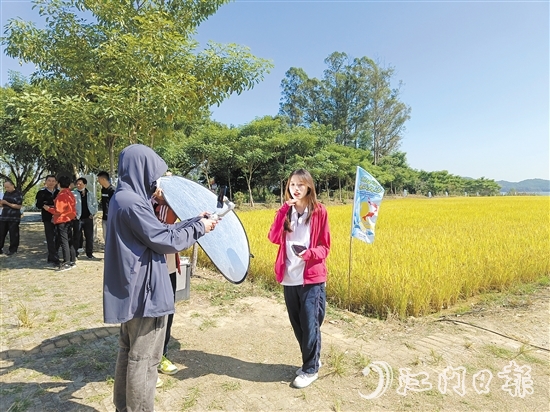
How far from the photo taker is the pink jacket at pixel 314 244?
2.39 metres

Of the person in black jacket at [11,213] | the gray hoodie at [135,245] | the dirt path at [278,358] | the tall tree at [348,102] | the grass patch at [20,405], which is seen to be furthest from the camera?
the tall tree at [348,102]

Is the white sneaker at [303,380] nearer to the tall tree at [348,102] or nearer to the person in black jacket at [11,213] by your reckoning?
the person in black jacket at [11,213]

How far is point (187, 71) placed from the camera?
21.6 feet

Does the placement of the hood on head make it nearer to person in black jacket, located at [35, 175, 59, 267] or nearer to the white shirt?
the white shirt

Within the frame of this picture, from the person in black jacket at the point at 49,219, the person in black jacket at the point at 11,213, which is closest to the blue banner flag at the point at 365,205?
the person in black jacket at the point at 49,219

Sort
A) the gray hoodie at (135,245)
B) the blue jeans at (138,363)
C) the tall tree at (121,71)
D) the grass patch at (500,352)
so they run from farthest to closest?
the tall tree at (121,71), the grass patch at (500,352), the blue jeans at (138,363), the gray hoodie at (135,245)

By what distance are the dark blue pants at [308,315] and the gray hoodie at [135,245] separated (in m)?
0.98

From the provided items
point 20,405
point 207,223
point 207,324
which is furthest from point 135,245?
point 207,324

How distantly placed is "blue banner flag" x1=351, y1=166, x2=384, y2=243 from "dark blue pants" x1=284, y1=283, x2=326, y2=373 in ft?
6.47

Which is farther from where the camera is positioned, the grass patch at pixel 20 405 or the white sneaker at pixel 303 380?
the white sneaker at pixel 303 380

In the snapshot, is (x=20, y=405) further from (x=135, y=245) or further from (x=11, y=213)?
(x=11, y=213)

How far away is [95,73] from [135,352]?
6.15m

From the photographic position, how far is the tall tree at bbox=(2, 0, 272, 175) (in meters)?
5.61

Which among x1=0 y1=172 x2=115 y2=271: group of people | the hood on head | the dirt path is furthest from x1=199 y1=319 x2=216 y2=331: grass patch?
x1=0 y1=172 x2=115 y2=271: group of people
